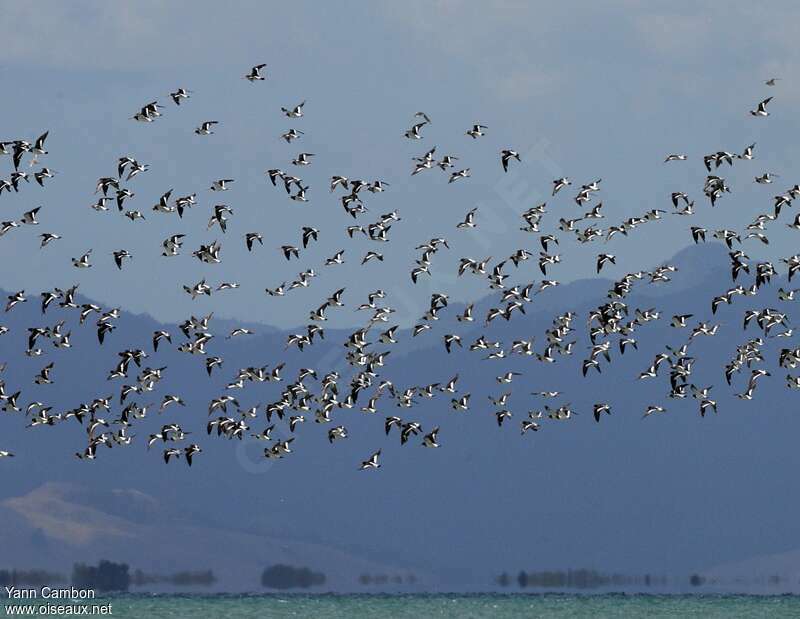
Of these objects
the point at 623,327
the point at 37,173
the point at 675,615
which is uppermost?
the point at 37,173

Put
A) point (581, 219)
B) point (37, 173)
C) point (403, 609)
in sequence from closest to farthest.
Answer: point (37, 173) < point (581, 219) < point (403, 609)

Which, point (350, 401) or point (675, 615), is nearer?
point (350, 401)

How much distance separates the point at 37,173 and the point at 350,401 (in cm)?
1826

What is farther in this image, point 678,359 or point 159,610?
point 159,610

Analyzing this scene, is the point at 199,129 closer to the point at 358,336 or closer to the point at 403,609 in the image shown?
the point at 358,336

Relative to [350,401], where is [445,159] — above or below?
above

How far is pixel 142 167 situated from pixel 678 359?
2617 cm

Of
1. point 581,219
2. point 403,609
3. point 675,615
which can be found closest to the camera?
point 581,219

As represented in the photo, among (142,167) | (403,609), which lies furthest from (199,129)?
(403,609)

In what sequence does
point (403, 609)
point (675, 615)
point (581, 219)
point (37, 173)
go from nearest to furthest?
point (37, 173)
point (581, 219)
point (675, 615)
point (403, 609)

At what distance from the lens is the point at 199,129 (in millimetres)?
74562

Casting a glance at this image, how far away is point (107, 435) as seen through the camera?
262ft

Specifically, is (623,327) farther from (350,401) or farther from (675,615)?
(675,615)

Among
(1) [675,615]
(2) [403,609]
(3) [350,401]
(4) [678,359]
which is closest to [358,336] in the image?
(3) [350,401]
